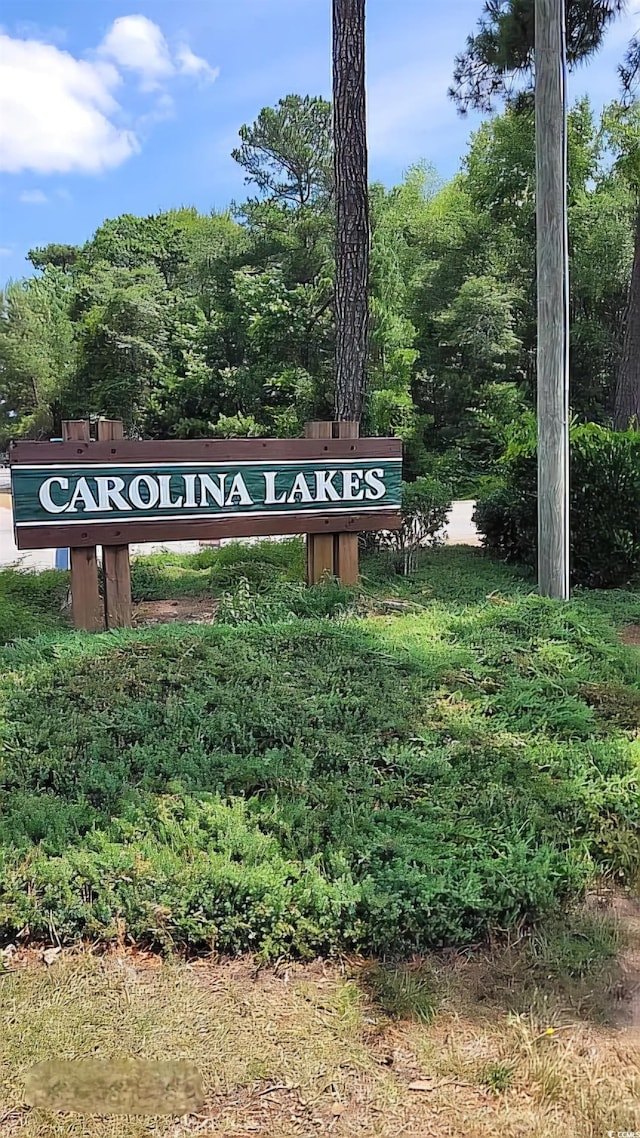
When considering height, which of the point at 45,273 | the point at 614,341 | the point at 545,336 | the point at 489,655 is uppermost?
the point at 45,273

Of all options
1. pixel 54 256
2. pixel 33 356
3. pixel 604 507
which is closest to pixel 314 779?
pixel 604 507

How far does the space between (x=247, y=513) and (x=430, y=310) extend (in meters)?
19.4

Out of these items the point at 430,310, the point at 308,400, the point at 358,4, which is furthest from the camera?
the point at 430,310

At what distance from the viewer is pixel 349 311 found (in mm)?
7238

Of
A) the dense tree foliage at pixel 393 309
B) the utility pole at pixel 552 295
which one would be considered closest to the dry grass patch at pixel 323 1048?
the utility pole at pixel 552 295

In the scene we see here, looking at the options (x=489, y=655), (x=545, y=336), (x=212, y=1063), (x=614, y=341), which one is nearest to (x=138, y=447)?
(x=489, y=655)

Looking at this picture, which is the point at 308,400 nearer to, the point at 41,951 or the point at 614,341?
the point at 614,341

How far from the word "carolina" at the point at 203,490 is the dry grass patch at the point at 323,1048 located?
3058 mm

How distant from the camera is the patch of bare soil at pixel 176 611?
531 cm

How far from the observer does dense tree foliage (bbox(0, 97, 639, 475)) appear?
1998 cm

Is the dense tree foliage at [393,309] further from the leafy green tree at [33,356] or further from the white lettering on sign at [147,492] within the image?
the white lettering on sign at [147,492]

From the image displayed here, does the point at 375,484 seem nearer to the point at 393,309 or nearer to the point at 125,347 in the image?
the point at 393,309

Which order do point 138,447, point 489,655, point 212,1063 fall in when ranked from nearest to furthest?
point 212,1063
point 489,655
point 138,447

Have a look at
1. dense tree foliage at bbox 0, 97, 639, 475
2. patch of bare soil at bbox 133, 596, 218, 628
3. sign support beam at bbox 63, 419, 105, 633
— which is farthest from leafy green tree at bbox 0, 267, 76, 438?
sign support beam at bbox 63, 419, 105, 633
